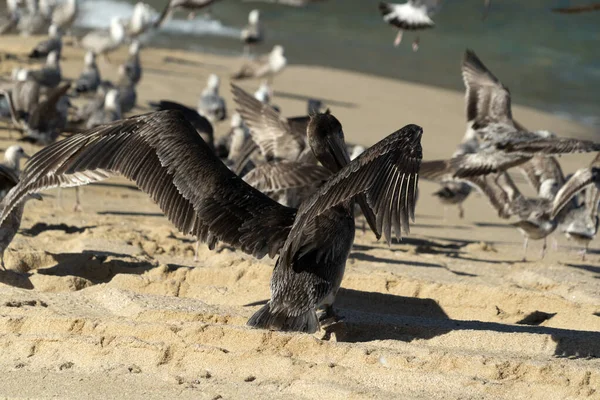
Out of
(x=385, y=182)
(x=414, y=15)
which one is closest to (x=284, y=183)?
(x=385, y=182)

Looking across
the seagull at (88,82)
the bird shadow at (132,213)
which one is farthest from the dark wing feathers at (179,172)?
the seagull at (88,82)

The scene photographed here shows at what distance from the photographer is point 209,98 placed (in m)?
16.6

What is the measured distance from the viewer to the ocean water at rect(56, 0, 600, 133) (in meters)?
25.3

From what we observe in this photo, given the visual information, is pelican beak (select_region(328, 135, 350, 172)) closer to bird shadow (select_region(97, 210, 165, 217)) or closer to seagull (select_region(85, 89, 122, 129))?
bird shadow (select_region(97, 210, 165, 217))

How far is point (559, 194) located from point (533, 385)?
491cm

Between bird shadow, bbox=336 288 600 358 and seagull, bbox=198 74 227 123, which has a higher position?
seagull, bbox=198 74 227 123

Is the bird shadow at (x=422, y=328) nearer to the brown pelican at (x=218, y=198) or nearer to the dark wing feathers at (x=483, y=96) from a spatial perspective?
the brown pelican at (x=218, y=198)

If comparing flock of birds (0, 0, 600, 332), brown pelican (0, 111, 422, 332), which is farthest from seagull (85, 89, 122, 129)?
brown pelican (0, 111, 422, 332)

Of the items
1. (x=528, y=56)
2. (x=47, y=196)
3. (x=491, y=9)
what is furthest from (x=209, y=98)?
(x=491, y=9)

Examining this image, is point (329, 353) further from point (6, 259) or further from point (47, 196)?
point (47, 196)

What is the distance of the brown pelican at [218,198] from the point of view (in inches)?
239

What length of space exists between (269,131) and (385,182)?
18.8ft

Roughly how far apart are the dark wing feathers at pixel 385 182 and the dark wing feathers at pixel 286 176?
3.18 metres

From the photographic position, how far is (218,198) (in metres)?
6.22
